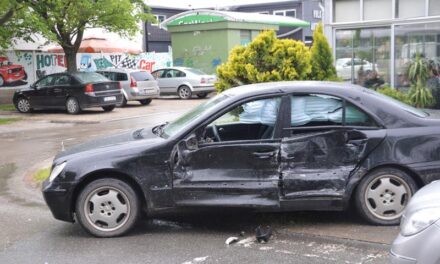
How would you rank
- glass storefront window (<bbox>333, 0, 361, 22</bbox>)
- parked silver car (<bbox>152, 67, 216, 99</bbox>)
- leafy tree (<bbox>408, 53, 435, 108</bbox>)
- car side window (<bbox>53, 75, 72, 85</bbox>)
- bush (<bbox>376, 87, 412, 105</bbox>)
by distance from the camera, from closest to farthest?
bush (<bbox>376, 87, 412, 105</bbox>) → leafy tree (<bbox>408, 53, 435, 108</bbox>) → glass storefront window (<bbox>333, 0, 361, 22</bbox>) → car side window (<bbox>53, 75, 72, 85</bbox>) → parked silver car (<bbox>152, 67, 216, 99</bbox>)

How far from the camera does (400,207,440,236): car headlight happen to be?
3.60 metres

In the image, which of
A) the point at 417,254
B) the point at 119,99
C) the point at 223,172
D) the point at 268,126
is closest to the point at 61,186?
the point at 223,172

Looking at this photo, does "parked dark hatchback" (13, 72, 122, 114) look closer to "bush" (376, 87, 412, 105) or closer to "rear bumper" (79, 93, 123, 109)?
"rear bumper" (79, 93, 123, 109)

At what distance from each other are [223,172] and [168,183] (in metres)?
0.56

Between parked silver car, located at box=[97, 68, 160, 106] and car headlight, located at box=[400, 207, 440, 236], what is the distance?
19322 mm

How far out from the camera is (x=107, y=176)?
18.9 ft

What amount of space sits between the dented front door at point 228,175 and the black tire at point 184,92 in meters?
19.9

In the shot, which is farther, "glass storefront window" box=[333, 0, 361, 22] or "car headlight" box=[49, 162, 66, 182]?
"glass storefront window" box=[333, 0, 361, 22]

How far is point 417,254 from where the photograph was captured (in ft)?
11.6

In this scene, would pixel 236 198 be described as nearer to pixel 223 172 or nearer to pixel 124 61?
pixel 223 172

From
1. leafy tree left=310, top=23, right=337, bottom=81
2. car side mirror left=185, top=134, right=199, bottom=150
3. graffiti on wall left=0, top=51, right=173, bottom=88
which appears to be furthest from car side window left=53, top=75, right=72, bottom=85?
car side mirror left=185, top=134, right=199, bottom=150

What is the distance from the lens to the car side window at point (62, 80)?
20.1 meters

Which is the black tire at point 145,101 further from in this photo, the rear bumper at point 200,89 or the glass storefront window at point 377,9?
the glass storefront window at point 377,9

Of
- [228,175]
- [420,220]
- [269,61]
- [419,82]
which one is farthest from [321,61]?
[420,220]
